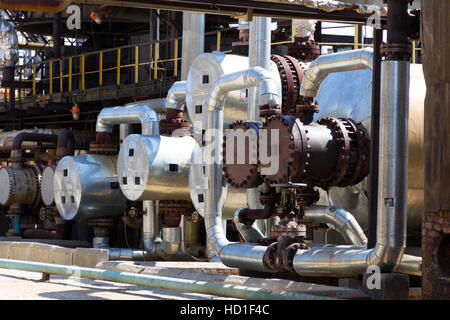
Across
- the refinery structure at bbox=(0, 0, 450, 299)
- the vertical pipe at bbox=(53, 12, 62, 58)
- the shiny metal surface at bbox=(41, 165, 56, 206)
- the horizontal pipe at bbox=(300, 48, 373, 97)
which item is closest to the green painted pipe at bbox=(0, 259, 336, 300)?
the refinery structure at bbox=(0, 0, 450, 299)

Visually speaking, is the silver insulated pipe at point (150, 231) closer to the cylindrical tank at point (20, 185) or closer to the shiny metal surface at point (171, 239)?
the shiny metal surface at point (171, 239)

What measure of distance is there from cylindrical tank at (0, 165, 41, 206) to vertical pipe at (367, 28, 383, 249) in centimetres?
1336

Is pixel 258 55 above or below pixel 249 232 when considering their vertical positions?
above

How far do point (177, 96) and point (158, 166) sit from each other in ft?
5.22

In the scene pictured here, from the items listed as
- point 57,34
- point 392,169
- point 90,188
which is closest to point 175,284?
point 392,169

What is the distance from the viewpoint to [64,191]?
19.4 meters

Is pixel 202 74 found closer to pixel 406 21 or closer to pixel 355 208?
pixel 355 208

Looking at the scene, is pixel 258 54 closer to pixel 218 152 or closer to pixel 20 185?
pixel 218 152

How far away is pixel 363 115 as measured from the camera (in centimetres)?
1288

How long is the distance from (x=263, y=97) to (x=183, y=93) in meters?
4.61

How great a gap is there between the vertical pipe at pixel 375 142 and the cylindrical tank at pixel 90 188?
28.7 ft

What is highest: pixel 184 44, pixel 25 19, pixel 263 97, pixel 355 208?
pixel 25 19

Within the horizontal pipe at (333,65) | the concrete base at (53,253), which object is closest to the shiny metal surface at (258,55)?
the horizontal pipe at (333,65)
